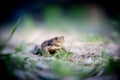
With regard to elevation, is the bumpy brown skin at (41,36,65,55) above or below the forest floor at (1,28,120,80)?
above

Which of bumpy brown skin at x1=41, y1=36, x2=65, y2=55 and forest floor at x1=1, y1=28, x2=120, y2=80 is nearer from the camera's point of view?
forest floor at x1=1, y1=28, x2=120, y2=80

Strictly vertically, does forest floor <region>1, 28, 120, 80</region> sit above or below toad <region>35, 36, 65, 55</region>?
below

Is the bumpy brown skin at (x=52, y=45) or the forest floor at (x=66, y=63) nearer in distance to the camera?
the forest floor at (x=66, y=63)

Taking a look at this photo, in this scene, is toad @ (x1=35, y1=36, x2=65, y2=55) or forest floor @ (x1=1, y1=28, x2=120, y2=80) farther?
toad @ (x1=35, y1=36, x2=65, y2=55)

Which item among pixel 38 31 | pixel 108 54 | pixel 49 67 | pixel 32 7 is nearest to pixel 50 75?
pixel 49 67

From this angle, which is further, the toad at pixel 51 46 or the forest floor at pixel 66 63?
the toad at pixel 51 46

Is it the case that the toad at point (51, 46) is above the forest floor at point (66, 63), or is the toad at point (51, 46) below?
above

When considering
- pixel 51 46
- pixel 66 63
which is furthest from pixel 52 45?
pixel 66 63

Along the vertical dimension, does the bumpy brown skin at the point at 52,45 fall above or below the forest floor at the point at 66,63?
above

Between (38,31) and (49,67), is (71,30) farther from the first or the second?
(49,67)
